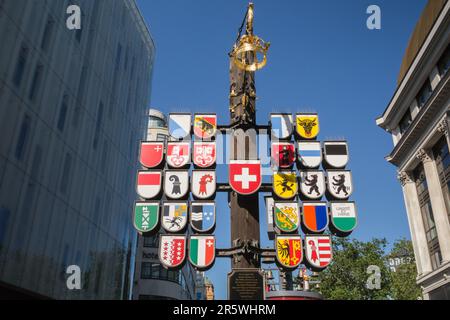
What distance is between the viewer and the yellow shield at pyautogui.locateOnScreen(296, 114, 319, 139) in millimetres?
14508

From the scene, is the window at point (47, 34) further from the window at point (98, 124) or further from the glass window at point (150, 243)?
the glass window at point (150, 243)

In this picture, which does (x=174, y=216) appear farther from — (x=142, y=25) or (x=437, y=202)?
(x=142, y=25)

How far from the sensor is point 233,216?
41.2 ft

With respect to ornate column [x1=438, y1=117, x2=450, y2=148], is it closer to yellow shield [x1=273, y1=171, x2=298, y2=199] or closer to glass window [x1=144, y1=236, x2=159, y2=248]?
yellow shield [x1=273, y1=171, x2=298, y2=199]

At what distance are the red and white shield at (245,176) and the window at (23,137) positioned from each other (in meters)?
16.0

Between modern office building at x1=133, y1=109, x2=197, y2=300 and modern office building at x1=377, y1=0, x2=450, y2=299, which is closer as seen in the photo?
modern office building at x1=377, y1=0, x2=450, y2=299

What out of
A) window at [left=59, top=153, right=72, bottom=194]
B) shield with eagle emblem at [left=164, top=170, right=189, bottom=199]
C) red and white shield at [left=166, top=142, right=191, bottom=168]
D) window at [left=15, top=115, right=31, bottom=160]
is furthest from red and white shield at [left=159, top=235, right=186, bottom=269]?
window at [left=59, top=153, right=72, bottom=194]

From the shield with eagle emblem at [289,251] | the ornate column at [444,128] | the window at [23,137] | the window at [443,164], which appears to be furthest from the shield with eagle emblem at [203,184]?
the window at [443,164]

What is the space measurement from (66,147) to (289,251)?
881 inches

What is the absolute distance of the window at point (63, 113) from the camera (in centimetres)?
2905

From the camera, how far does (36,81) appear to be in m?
26.1

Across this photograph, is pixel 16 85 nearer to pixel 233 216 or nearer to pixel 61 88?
pixel 61 88

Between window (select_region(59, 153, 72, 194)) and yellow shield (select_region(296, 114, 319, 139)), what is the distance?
20268 mm

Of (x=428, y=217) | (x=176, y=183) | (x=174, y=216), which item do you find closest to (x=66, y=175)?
(x=176, y=183)
